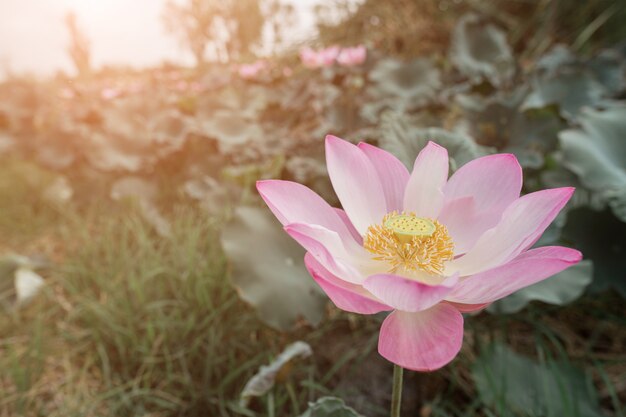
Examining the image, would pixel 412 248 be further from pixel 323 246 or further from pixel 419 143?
pixel 419 143

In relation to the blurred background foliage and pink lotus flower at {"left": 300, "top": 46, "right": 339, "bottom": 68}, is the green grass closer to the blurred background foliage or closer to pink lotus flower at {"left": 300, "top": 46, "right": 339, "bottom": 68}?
the blurred background foliage

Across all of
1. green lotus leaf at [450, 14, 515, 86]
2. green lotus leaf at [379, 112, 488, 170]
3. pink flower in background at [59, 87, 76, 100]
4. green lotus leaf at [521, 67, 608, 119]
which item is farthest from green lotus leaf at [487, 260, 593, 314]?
pink flower in background at [59, 87, 76, 100]

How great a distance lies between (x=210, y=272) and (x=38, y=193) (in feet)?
5.48

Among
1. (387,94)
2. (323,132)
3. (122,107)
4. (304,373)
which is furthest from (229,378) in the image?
(122,107)

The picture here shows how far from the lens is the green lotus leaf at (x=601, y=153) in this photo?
105 centimetres

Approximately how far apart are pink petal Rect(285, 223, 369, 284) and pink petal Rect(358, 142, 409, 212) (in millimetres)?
96

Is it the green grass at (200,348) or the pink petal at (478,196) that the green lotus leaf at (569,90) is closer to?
the green grass at (200,348)

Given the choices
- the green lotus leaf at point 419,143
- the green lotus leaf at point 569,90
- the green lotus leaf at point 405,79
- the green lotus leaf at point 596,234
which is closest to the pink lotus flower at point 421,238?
the green lotus leaf at point 419,143

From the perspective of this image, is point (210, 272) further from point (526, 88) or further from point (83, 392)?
point (526, 88)

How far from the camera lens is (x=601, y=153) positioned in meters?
1.18

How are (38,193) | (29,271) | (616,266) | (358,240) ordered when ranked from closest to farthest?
(358,240), (616,266), (29,271), (38,193)

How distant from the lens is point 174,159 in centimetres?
228

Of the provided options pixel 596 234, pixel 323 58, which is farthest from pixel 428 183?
pixel 323 58

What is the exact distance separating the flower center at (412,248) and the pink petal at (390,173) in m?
0.02
